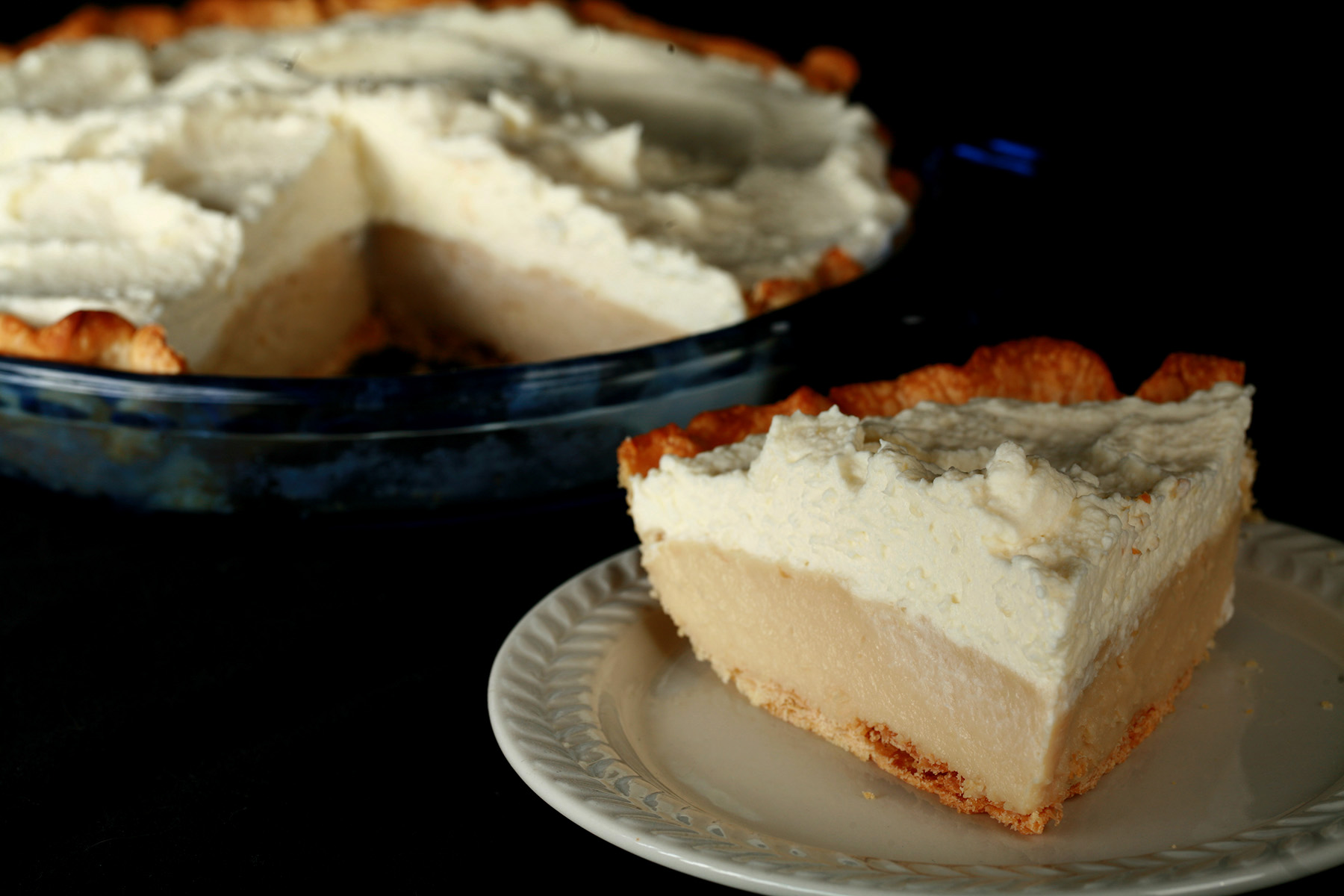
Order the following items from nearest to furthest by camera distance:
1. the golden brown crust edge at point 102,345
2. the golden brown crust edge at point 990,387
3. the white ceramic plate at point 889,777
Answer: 1. the white ceramic plate at point 889,777
2. the golden brown crust edge at point 990,387
3. the golden brown crust edge at point 102,345

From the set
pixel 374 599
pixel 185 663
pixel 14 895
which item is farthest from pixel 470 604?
pixel 14 895

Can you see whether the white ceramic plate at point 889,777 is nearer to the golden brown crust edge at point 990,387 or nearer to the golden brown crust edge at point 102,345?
the golden brown crust edge at point 990,387

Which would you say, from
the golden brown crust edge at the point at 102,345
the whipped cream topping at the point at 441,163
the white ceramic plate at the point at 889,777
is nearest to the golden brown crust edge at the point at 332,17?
the whipped cream topping at the point at 441,163

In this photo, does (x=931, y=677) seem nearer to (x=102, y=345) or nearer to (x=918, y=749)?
(x=918, y=749)

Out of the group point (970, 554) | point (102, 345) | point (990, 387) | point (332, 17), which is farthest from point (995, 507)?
point (332, 17)

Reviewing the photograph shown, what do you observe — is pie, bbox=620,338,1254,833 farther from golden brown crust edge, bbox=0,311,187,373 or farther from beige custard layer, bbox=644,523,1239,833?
golden brown crust edge, bbox=0,311,187,373

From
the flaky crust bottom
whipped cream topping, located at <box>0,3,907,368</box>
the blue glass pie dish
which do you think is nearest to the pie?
the flaky crust bottom
